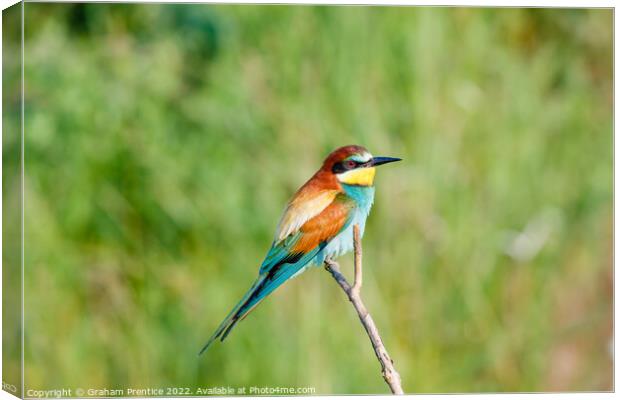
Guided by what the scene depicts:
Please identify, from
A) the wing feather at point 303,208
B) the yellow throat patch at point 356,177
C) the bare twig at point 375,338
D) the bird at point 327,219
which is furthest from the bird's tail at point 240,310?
the bare twig at point 375,338

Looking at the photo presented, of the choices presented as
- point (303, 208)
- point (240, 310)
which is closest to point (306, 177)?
point (303, 208)

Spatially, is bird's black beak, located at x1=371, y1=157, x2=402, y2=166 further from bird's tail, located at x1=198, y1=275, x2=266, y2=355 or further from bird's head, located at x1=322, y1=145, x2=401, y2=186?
bird's tail, located at x1=198, y1=275, x2=266, y2=355

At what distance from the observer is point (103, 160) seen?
3479mm

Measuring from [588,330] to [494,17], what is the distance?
1.12 metres

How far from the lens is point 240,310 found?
3.27 metres

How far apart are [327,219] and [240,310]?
0.44 meters

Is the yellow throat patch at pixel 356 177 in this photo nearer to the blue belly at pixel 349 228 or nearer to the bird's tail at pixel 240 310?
the blue belly at pixel 349 228

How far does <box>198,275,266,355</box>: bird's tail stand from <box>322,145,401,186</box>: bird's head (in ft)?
1.24

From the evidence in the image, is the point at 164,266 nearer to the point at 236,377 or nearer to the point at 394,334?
the point at 236,377

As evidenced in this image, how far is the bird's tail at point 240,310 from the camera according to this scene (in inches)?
122

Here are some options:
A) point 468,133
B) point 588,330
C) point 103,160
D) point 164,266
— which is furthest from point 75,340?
point 588,330

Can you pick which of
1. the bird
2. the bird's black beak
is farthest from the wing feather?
the bird's black beak

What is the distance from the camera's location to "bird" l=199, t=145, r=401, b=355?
307cm

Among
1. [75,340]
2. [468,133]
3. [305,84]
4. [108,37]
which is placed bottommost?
[75,340]
